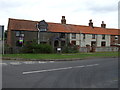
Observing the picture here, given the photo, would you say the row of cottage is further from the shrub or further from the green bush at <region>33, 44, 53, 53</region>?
the shrub

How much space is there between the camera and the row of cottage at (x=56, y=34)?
3312cm

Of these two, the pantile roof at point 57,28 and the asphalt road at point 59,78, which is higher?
the pantile roof at point 57,28

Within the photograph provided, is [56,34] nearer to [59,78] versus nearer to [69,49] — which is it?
[69,49]

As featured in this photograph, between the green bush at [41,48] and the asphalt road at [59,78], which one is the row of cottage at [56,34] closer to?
the green bush at [41,48]

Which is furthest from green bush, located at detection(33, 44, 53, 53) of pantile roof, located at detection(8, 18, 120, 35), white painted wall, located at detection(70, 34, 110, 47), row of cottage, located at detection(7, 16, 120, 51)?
white painted wall, located at detection(70, 34, 110, 47)

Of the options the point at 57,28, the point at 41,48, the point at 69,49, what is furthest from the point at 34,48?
the point at 57,28

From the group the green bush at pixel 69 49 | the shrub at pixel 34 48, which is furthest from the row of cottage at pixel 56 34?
the shrub at pixel 34 48

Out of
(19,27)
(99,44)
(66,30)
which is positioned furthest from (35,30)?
(99,44)

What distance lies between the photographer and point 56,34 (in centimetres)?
3709

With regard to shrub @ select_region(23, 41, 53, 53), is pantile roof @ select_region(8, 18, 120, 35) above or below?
above

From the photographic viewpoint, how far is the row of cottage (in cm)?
3312

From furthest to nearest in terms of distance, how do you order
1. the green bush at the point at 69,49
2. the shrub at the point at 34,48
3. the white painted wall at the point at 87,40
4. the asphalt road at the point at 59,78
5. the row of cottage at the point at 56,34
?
the white painted wall at the point at 87,40, the row of cottage at the point at 56,34, the green bush at the point at 69,49, the shrub at the point at 34,48, the asphalt road at the point at 59,78

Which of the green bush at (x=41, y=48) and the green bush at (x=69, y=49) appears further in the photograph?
the green bush at (x=69, y=49)

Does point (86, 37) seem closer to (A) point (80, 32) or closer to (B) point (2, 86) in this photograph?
(A) point (80, 32)
